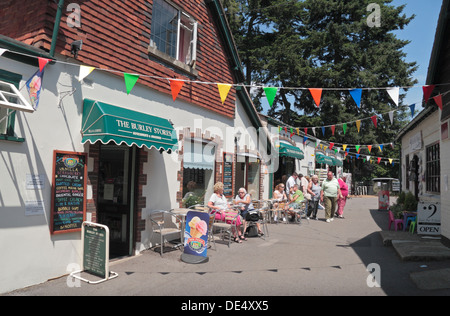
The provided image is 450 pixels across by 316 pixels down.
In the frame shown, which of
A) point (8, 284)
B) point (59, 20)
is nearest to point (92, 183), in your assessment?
point (8, 284)

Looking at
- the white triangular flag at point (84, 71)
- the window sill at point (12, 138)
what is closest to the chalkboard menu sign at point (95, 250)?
the window sill at point (12, 138)

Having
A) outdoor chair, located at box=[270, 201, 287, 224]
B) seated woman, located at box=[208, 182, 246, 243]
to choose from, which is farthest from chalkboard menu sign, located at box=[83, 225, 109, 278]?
outdoor chair, located at box=[270, 201, 287, 224]

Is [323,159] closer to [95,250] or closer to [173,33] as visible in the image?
[173,33]

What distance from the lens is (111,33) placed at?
6.16 metres

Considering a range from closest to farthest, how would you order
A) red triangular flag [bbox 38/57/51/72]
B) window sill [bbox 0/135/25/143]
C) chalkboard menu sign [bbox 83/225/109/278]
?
window sill [bbox 0/135/25/143]
red triangular flag [bbox 38/57/51/72]
chalkboard menu sign [bbox 83/225/109/278]

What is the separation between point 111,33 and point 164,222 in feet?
13.0

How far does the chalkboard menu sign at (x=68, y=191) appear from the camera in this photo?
16.8 ft

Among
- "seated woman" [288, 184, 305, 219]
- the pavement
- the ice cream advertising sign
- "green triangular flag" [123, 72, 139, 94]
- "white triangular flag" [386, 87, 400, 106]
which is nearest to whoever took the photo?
the pavement

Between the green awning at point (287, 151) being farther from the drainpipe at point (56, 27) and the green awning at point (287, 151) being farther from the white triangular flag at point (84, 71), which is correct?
the drainpipe at point (56, 27)

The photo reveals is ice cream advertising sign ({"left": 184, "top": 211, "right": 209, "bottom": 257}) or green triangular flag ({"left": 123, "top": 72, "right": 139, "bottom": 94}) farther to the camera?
ice cream advertising sign ({"left": 184, "top": 211, "right": 209, "bottom": 257})

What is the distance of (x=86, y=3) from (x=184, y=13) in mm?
2887

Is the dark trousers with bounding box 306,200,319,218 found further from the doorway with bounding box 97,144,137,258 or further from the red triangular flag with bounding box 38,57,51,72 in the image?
the red triangular flag with bounding box 38,57,51,72

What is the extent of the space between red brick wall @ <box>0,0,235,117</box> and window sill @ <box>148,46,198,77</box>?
0.10 metres

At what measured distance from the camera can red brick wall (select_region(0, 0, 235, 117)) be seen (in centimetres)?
520
